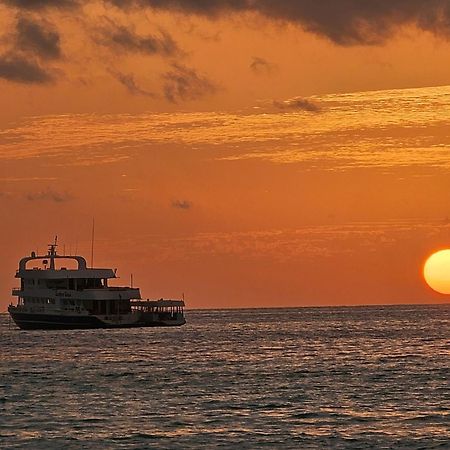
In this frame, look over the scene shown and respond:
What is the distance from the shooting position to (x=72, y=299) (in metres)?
157

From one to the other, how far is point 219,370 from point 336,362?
1325 centimetres

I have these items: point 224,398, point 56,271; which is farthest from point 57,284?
point 224,398

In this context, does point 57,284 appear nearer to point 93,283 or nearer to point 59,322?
point 59,322

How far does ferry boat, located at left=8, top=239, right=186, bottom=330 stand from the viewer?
156 m

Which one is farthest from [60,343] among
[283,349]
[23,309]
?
[23,309]

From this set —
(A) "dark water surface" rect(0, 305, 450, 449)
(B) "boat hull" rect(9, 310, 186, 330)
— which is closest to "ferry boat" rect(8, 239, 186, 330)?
(B) "boat hull" rect(9, 310, 186, 330)

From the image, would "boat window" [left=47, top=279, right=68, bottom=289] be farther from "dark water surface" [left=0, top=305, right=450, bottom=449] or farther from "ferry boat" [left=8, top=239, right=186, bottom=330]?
"dark water surface" [left=0, top=305, right=450, bottom=449]

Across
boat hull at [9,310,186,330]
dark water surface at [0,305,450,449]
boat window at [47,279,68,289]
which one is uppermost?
boat window at [47,279,68,289]

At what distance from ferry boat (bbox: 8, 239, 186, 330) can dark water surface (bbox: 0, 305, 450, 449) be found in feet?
148

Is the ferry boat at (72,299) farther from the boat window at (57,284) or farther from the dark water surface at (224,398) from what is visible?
the dark water surface at (224,398)

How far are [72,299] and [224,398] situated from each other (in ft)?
313

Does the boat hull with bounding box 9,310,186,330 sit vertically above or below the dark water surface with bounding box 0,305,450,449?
above

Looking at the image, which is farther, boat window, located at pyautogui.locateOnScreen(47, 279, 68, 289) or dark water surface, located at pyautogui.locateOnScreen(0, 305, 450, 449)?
boat window, located at pyautogui.locateOnScreen(47, 279, 68, 289)

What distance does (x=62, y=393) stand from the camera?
6606cm
